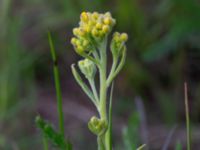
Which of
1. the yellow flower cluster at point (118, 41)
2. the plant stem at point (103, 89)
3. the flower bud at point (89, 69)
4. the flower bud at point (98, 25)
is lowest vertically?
the plant stem at point (103, 89)

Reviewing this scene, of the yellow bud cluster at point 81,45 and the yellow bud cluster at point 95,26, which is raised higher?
the yellow bud cluster at point 95,26

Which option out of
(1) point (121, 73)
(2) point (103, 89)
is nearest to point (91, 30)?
(2) point (103, 89)

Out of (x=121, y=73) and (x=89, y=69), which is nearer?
(x=89, y=69)

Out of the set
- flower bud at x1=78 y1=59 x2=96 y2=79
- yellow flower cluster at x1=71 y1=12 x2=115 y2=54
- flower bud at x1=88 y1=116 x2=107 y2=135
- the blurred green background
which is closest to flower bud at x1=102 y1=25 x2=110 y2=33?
yellow flower cluster at x1=71 y1=12 x2=115 y2=54

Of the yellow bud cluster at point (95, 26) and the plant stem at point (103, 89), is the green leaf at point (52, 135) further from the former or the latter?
the yellow bud cluster at point (95, 26)

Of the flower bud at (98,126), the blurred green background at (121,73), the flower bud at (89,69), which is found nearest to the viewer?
the flower bud at (98,126)

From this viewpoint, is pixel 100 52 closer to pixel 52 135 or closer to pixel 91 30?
pixel 91 30

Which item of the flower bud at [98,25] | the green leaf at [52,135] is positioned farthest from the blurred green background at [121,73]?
the flower bud at [98,25]

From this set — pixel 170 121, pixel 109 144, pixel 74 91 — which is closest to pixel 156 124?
pixel 170 121

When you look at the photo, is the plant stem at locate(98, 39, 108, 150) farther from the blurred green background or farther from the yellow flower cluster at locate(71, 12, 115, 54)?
the blurred green background
